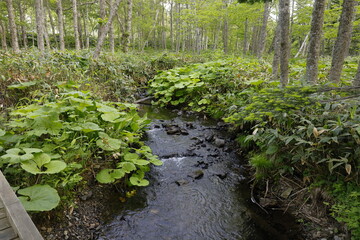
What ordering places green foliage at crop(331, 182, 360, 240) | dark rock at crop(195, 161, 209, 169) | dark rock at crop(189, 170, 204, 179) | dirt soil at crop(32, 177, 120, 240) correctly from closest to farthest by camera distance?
1. green foliage at crop(331, 182, 360, 240)
2. dirt soil at crop(32, 177, 120, 240)
3. dark rock at crop(189, 170, 204, 179)
4. dark rock at crop(195, 161, 209, 169)

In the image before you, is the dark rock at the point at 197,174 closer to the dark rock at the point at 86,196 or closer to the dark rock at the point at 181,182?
the dark rock at the point at 181,182

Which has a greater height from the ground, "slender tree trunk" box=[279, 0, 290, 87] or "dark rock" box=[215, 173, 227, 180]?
"slender tree trunk" box=[279, 0, 290, 87]

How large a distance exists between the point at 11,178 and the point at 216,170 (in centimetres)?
367

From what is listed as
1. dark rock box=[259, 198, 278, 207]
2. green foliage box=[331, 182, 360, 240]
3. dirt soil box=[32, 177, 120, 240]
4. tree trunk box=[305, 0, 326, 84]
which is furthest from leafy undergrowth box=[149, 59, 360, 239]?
dirt soil box=[32, 177, 120, 240]

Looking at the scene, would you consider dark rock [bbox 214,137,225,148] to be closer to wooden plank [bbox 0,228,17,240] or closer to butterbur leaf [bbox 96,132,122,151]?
butterbur leaf [bbox 96,132,122,151]

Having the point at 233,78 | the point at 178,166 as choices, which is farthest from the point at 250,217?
the point at 233,78

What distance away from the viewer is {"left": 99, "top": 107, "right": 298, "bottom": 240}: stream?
3.09m

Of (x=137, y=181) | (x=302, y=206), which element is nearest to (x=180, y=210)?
(x=137, y=181)

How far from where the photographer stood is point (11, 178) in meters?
2.69

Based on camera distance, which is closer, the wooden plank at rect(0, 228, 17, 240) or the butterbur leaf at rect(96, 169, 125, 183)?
the wooden plank at rect(0, 228, 17, 240)

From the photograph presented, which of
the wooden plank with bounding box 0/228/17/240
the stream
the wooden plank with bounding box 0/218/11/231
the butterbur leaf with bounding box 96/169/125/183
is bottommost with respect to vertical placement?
the stream

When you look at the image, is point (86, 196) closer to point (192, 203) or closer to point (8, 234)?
point (8, 234)

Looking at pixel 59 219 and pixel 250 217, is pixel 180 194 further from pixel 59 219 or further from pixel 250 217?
pixel 59 219

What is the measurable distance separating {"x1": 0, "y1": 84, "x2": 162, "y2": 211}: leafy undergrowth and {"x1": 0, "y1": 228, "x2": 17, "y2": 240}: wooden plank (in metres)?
0.32
